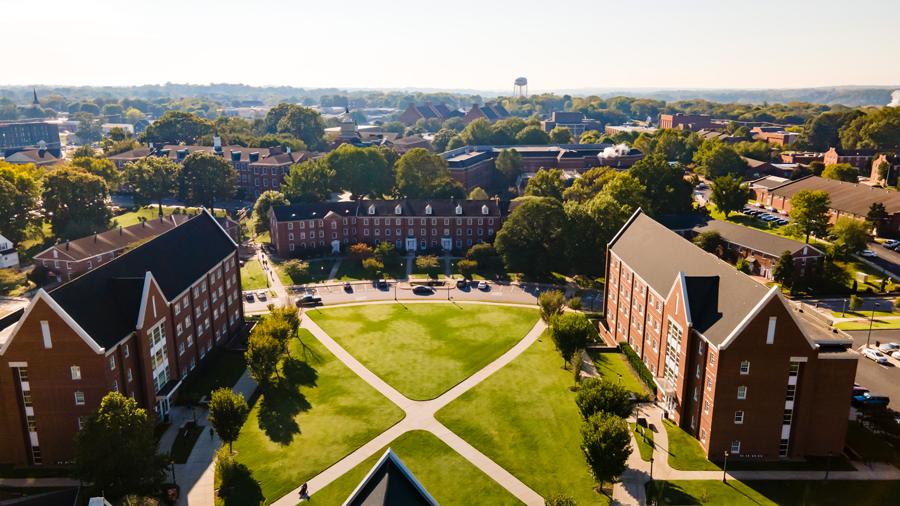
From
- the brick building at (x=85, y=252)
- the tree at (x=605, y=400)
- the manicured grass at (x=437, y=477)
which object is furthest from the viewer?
the brick building at (x=85, y=252)

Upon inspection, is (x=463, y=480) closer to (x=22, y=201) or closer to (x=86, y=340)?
(x=86, y=340)

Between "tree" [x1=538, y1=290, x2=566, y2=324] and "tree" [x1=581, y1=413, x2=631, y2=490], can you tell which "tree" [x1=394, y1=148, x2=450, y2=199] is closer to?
"tree" [x1=538, y1=290, x2=566, y2=324]

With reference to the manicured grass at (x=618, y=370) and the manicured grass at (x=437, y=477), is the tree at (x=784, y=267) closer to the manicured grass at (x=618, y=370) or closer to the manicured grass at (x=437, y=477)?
the manicured grass at (x=618, y=370)

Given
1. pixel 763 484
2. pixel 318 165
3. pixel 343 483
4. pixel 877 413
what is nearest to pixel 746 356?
pixel 763 484

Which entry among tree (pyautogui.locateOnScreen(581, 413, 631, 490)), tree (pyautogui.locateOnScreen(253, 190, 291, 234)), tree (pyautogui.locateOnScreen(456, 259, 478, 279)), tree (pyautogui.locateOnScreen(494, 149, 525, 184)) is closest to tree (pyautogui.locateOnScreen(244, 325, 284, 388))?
tree (pyautogui.locateOnScreen(581, 413, 631, 490))

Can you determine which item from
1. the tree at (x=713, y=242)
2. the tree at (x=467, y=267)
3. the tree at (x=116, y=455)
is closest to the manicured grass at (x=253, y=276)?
the tree at (x=467, y=267)

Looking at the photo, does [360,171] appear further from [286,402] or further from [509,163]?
[286,402]
